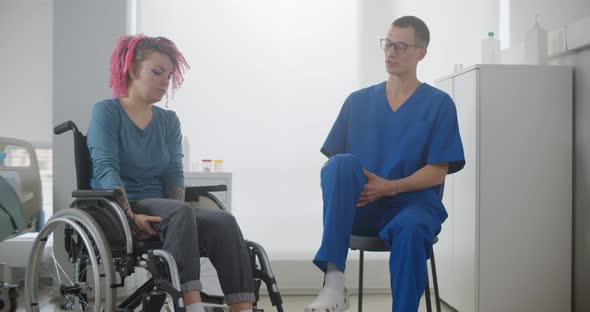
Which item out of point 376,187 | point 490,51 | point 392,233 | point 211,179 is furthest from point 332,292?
point 490,51

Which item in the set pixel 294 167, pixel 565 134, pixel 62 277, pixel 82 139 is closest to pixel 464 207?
pixel 565 134

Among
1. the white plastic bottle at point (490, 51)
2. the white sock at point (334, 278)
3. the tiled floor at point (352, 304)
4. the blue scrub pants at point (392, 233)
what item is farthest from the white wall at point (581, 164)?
the white sock at point (334, 278)

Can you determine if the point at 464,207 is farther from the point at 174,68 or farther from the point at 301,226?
the point at 174,68

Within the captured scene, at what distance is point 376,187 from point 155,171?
0.74 meters

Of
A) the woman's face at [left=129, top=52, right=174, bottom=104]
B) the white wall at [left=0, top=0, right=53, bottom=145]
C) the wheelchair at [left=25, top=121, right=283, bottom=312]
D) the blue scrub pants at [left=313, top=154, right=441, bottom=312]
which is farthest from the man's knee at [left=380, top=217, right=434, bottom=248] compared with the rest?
the white wall at [left=0, top=0, right=53, bottom=145]

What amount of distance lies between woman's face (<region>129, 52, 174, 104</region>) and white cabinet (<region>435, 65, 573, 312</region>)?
122 cm

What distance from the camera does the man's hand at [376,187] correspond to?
1.80m

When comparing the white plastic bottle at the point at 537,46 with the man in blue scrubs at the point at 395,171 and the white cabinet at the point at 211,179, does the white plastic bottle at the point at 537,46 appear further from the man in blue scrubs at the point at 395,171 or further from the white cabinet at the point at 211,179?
the white cabinet at the point at 211,179

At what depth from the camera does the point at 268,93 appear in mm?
3043

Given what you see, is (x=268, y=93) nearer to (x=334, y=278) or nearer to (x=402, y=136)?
(x=402, y=136)

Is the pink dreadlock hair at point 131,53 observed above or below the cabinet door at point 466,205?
above

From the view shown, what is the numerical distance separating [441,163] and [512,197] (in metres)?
0.71

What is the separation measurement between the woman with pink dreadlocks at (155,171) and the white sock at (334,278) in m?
0.22

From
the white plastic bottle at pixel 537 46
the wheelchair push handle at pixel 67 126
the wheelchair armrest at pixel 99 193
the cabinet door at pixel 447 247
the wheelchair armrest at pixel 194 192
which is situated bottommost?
the cabinet door at pixel 447 247
